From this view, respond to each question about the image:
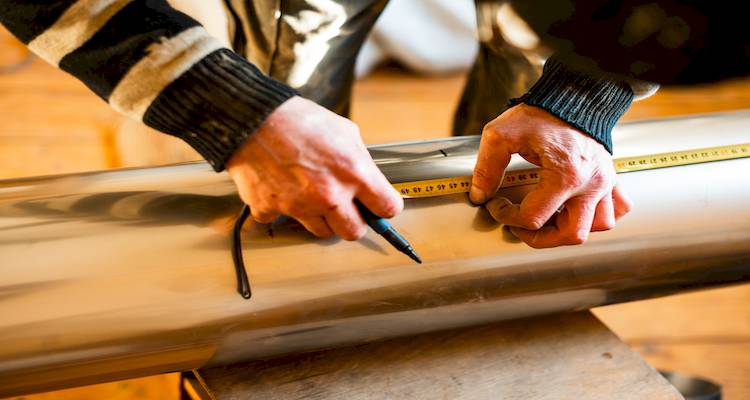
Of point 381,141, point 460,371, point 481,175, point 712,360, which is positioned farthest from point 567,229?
point 381,141

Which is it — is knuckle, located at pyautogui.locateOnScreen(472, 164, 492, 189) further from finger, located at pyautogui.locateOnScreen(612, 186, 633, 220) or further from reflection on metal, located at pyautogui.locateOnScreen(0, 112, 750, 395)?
finger, located at pyautogui.locateOnScreen(612, 186, 633, 220)

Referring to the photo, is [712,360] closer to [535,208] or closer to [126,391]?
[535,208]

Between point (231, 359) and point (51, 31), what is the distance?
0.40 meters

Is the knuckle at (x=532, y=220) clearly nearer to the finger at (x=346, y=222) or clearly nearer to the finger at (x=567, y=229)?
the finger at (x=567, y=229)

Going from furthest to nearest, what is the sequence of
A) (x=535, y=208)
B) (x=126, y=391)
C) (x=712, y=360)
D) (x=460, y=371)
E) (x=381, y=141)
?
(x=381, y=141) < (x=712, y=360) < (x=126, y=391) < (x=460, y=371) < (x=535, y=208)

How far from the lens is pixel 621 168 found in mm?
839

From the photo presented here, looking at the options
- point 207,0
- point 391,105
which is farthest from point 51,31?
point 391,105

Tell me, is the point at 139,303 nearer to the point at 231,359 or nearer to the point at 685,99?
the point at 231,359

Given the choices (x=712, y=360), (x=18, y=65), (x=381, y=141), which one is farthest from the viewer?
(x=18, y=65)

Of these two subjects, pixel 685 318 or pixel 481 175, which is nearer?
pixel 481 175

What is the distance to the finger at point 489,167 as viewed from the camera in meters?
0.73

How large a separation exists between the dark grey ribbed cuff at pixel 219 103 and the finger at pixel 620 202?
1.33 ft

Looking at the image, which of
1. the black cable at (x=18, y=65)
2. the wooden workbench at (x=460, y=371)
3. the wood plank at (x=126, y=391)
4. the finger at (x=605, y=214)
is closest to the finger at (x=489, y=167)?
the finger at (x=605, y=214)

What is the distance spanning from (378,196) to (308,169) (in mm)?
77
